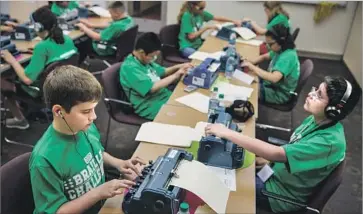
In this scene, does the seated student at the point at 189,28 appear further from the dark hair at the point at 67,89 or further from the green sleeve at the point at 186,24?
the dark hair at the point at 67,89

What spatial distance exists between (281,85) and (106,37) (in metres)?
1.99

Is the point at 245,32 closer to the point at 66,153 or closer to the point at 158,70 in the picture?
the point at 158,70

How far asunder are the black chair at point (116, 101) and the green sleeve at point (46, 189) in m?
1.25

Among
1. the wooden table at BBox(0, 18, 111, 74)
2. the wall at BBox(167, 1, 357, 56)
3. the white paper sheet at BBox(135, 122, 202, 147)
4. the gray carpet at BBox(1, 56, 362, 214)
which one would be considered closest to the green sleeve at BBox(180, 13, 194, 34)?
the wooden table at BBox(0, 18, 111, 74)

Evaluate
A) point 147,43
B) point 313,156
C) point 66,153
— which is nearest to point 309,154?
point 313,156

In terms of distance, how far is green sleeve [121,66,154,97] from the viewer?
2.38 meters

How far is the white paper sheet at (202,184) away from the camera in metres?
1.18

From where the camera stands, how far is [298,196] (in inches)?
67.0

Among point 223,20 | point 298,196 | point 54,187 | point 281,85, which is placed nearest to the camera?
point 54,187

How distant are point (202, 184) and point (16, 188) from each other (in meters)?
0.69

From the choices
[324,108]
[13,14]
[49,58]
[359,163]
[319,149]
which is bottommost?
[359,163]

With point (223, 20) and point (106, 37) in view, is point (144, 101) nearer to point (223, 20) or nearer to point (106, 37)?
point (106, 37)

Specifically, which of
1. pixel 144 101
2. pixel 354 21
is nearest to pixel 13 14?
pixel 144 101

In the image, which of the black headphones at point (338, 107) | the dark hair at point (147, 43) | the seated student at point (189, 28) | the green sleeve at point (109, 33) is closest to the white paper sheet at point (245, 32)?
the seated student at point (189, 28)
